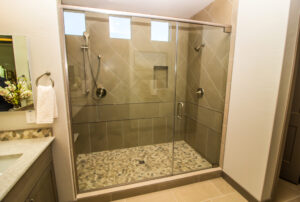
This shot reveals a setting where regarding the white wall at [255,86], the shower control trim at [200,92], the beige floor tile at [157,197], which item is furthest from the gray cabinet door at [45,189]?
the shower control trim at [200,92]

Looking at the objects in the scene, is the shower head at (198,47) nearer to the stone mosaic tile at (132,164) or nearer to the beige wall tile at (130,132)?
the beige wall tile at (130,132)

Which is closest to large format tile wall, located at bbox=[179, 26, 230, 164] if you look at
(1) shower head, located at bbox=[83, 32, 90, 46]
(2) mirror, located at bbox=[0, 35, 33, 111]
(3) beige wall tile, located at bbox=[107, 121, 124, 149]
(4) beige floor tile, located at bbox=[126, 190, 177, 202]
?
(4) beige floor tile, located at bbox=[126, 190, 177, 202]

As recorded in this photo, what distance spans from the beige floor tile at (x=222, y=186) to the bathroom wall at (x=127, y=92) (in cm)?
114

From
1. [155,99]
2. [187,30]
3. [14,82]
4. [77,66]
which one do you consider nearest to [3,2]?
[14,82]

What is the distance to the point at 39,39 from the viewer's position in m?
1.12

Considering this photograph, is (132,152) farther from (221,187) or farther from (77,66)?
(77,66)

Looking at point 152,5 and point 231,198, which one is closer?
point 231,198

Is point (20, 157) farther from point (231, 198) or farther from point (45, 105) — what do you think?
point (231, 198)

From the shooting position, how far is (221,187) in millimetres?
1760

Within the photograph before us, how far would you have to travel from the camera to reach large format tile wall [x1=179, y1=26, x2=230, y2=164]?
1.92m

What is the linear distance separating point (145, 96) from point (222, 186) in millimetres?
1766

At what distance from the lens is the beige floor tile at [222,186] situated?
170 cm

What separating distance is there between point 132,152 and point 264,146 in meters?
1.95

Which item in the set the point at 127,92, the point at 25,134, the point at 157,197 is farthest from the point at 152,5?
the point at 157,197
